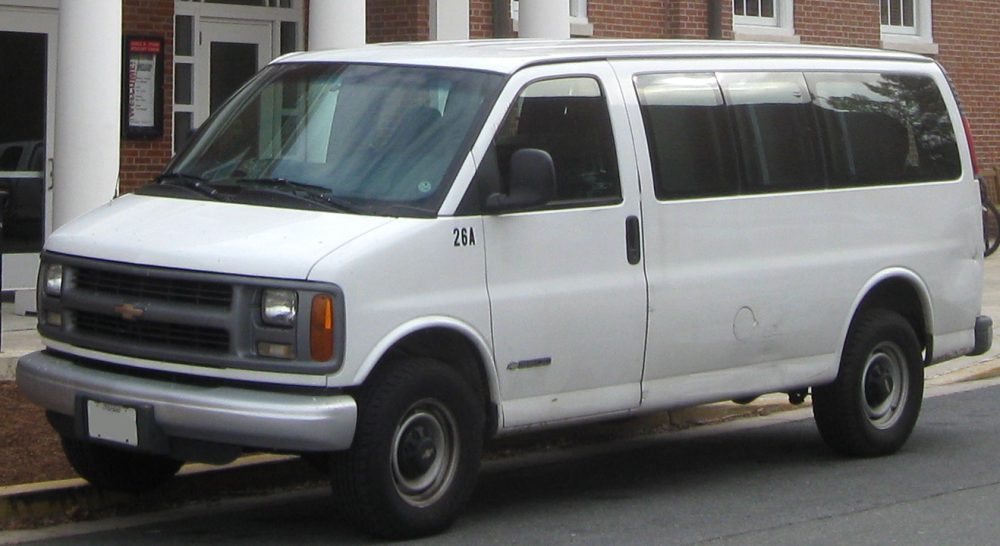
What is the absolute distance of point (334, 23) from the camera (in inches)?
536

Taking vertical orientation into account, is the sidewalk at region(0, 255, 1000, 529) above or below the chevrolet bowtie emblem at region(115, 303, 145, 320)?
below

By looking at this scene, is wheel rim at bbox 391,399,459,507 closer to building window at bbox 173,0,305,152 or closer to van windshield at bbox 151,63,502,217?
van windshield at bbox 151,63,502,217

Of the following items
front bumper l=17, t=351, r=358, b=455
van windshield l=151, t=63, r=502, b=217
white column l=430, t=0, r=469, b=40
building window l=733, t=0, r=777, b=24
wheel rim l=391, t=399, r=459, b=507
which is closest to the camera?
front bumper l=17, t=351, r=358, b=455

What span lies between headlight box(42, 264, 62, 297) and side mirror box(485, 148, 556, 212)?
70.4 inches

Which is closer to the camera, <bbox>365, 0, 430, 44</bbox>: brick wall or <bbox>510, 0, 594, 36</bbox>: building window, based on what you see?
<bbox>365, 0, 430, 44</bbox>: brick wall

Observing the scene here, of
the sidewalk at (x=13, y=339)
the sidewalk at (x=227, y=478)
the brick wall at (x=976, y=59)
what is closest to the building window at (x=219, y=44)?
the sidewalk at (x=13, y=339)

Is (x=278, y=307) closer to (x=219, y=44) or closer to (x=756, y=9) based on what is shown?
(x=219, y=44)

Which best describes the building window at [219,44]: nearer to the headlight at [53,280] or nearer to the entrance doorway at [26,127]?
the entrance doorway at [26,127]

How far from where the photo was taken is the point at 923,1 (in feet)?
74.1

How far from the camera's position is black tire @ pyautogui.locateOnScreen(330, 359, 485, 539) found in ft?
22.6

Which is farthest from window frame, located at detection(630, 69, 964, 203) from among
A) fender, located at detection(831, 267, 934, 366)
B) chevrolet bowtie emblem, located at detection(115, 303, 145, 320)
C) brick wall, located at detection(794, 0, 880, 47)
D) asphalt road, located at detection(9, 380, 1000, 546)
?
brick wall, located at detection(794, 0, 880, 47)

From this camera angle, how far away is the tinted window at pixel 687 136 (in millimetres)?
8109

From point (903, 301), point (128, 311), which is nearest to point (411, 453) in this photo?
point (128, 311)

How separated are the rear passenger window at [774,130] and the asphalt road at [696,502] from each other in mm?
1486
